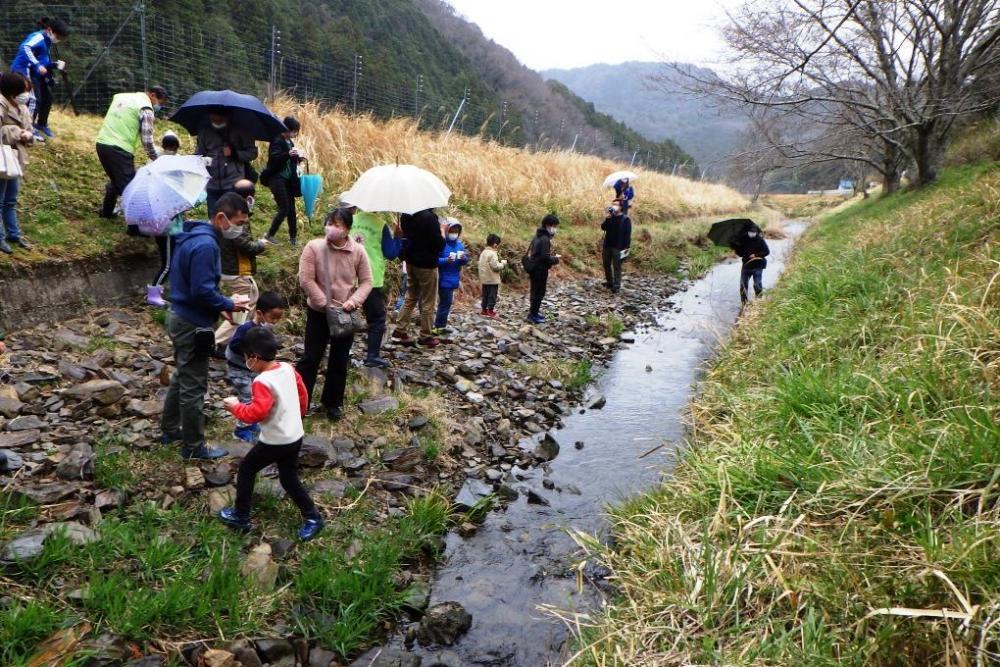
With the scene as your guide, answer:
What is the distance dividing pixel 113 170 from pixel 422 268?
153 inches

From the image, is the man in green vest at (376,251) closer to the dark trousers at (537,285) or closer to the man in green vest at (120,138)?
the man in green vest at (120,138)

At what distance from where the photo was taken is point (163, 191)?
508 cm

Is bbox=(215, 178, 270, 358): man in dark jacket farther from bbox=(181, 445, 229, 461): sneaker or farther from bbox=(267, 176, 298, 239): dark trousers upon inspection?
bbox=(181, 445, 229, 461): sneaker

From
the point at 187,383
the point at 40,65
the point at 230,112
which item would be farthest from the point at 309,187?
the point at 187,383

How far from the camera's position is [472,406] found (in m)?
6.41

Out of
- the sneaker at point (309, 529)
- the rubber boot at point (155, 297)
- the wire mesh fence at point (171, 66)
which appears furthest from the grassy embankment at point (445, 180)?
the sneaker at point (309, 529)

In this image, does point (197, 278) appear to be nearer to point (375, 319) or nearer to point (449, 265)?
point (375, 319)

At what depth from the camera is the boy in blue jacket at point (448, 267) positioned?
7910 mm

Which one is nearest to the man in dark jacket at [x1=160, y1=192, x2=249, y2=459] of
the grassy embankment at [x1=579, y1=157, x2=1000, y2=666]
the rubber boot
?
the rubber boot

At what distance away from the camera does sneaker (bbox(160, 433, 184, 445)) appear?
4336 mm

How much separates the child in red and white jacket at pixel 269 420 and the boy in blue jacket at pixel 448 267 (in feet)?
14.3

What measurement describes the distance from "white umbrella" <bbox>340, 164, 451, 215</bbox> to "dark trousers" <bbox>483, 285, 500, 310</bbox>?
2734 millimetres

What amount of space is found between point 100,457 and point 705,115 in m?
12.8

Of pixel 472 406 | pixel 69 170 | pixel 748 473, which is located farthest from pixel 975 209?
pixel 69 170
